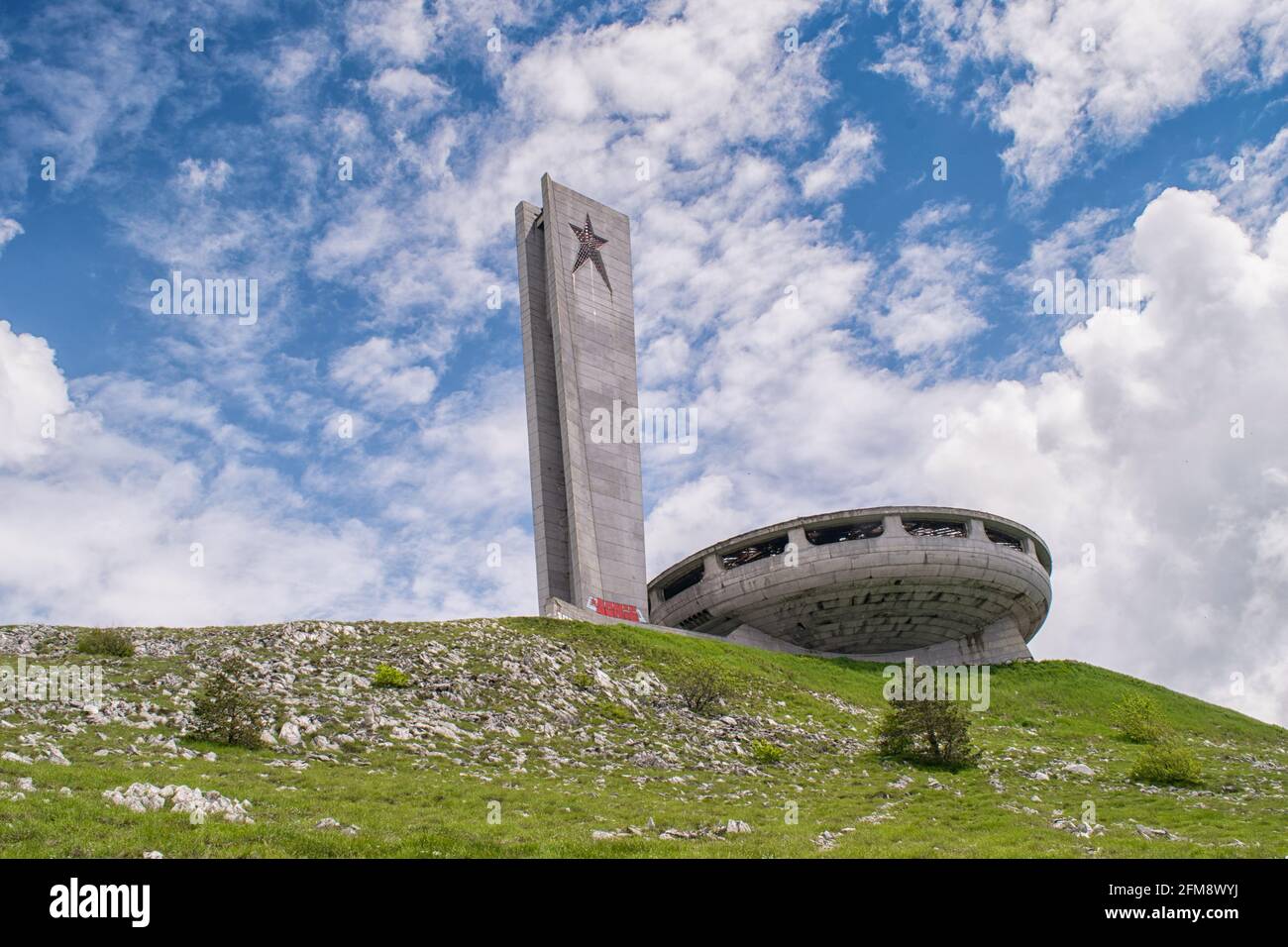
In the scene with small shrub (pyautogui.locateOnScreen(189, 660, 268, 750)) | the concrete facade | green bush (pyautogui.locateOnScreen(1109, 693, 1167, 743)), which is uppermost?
the concrete facade

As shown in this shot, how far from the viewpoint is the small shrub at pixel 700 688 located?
3356 centimetres

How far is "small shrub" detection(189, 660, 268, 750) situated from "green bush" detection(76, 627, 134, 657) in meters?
6.68

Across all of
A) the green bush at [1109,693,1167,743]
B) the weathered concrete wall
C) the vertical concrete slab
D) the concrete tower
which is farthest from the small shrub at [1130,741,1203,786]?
the weathered concrete wall

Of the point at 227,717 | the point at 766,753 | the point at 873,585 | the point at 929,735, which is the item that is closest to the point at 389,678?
the point at 227,717

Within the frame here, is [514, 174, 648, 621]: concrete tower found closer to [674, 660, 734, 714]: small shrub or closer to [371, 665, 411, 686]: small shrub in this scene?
[674, 660, 734, 714]: small shrub

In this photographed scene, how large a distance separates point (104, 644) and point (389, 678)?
874cm

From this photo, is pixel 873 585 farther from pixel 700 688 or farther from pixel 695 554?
pixel 700 688

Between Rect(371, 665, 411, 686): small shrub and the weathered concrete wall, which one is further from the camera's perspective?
the weathered concrete wall

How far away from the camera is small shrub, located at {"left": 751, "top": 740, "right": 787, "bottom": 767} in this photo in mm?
27906

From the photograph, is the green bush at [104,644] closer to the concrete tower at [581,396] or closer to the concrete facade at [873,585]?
the concrete tower at [581,396]

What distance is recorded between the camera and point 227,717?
74.8 feet
